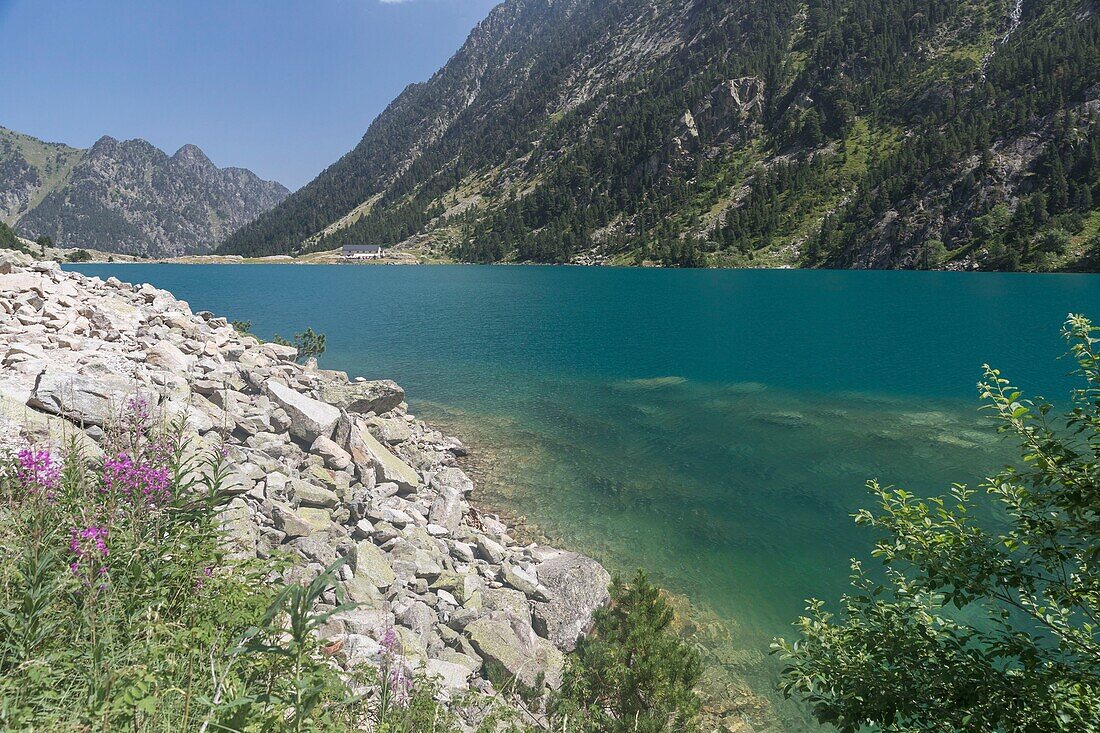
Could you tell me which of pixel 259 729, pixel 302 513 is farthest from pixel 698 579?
pixel 259 729

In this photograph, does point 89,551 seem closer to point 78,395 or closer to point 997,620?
point 997,620

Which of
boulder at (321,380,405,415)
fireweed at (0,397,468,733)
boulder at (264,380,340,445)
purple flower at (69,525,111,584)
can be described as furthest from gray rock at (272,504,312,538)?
boulder at (321,380,405,415)

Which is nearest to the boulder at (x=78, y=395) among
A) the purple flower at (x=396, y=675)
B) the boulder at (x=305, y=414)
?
the boulder at (x=305, y=414)

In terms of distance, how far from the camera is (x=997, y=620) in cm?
505

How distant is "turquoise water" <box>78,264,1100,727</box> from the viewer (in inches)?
615

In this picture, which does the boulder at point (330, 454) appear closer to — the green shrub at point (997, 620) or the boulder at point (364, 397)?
the boulder at point (364, 397)

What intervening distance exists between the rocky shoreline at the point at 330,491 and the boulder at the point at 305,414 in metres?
0.04

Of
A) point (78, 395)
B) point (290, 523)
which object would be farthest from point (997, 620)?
point (78, 395)

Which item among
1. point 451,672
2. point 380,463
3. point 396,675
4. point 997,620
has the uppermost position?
point 997,620

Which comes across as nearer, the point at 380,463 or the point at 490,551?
the point at 490,551

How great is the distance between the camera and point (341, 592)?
9.00m

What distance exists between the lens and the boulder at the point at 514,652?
29.0ft

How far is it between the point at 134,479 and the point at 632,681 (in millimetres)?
7636

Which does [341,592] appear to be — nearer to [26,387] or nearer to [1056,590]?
[26,387]
